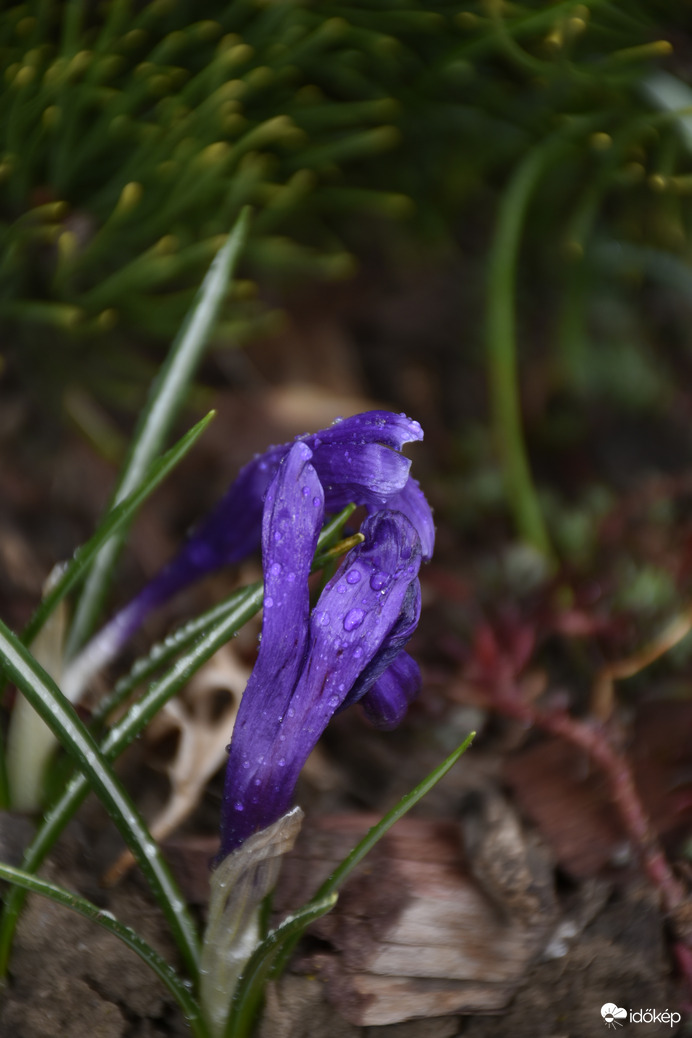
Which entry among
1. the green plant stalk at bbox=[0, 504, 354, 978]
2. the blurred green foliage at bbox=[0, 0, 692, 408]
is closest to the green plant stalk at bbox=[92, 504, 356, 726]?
the green plant stalk at bbox=[0, 504, 354, 978]

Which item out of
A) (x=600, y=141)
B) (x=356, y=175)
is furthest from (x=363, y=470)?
(x=356, y=175)

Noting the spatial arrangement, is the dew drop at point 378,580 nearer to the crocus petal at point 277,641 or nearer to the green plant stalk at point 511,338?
the crocus petal at point 277,641

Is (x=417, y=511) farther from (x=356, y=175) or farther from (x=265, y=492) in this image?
(x=356, y=175)

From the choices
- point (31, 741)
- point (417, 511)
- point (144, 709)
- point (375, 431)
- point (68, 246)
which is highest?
point (68, 246)

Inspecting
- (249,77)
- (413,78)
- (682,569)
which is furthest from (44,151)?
(682,569)

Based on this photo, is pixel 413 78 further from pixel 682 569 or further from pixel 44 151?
pixel 682 569

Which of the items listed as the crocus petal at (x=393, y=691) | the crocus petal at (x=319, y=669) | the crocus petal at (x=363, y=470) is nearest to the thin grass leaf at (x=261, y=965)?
the crocus petal at (x=319, y=669)
